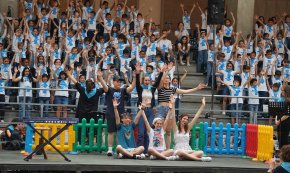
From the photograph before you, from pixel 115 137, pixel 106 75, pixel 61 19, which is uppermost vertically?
pixel 61 19

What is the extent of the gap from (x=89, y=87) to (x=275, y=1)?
17377 mm

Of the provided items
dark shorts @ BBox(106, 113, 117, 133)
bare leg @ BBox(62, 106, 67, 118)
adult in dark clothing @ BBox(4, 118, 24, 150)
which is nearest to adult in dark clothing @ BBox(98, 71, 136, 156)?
dark shorts @ BBox(106, 113, 117, 133)

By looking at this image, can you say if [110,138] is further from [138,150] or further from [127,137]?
[138,150]

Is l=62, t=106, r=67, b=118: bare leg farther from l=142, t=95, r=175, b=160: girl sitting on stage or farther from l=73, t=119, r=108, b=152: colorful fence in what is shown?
l=142, t=95, r=175, b=160: girl sitting on stage

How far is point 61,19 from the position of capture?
103 ft

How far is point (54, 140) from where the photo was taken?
22.2m

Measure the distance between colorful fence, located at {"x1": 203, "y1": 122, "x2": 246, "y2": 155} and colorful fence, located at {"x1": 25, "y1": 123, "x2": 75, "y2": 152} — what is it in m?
3.59

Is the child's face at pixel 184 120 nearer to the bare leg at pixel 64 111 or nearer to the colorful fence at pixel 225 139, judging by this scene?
the colorful fence at pixel 225 139

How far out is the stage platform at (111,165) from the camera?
19344 millimetres

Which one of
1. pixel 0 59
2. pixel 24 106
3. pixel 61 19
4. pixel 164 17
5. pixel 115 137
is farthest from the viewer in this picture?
pixel 164 17

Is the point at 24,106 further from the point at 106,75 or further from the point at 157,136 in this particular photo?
the point at 157,136

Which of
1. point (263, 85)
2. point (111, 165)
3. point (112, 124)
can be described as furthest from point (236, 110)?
point (111, 165)

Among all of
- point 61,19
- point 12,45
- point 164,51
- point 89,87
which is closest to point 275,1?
point 164,51

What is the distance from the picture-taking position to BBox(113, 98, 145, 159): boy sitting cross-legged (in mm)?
21484
